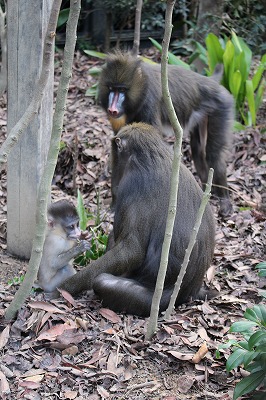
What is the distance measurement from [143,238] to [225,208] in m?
2.64

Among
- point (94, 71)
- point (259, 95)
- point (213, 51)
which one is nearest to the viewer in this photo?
point (259, 95)

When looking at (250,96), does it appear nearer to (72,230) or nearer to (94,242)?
(94,242)

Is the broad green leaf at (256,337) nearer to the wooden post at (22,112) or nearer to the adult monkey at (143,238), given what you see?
the adult monkey at (143,238)

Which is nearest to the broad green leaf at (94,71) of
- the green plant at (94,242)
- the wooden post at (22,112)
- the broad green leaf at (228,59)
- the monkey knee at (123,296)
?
the broad green leaf at (228,59)

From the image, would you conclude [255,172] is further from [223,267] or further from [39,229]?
[39,229]

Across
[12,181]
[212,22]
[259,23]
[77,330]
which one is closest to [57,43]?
[212,22]

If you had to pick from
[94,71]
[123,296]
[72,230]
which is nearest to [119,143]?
[72,230]

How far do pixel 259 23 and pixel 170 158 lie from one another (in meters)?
7.58

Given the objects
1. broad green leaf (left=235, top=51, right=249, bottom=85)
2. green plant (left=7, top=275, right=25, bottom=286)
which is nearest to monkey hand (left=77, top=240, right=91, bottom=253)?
green plant (left=7, top=275, right=25, bottom=286)

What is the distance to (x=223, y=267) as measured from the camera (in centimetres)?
545

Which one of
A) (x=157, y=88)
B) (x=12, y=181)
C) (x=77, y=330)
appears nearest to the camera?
(x=77, y=330)

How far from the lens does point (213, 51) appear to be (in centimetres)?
918

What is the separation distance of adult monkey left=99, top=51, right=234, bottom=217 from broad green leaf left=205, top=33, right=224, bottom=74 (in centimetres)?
182

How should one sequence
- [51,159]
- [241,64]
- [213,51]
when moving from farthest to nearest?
[213,51]
[241,64]
[51,159]
